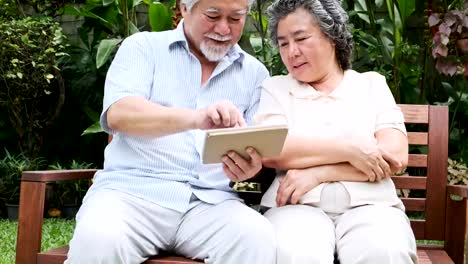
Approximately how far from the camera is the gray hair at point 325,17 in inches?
106

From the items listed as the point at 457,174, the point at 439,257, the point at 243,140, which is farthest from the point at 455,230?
the point at 457,174

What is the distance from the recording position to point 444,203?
2.82m

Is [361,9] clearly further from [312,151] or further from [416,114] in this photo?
[312,151]

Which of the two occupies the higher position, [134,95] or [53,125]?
[134,95]

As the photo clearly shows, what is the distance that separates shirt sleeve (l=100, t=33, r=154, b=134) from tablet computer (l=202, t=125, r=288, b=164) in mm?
436

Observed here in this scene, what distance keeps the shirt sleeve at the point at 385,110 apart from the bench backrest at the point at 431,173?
0.64ft

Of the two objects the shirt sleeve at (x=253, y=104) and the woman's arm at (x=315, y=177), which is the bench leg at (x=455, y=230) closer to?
the woman's arm at (x=315, y=177)

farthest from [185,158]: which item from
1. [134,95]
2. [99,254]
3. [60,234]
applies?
[60,234]

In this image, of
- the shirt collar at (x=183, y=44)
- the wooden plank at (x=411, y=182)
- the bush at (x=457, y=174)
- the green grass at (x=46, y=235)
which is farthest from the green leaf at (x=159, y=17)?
the wooden plank at (x=411, y=182)

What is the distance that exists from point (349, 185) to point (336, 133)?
0.66ft

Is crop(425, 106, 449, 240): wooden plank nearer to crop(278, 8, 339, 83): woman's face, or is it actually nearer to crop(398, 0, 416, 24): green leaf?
crop(278, 8, 339, 83): woman's face

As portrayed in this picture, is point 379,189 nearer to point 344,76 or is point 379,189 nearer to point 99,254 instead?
point 344,76

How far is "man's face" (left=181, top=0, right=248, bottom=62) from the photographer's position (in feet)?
8.71

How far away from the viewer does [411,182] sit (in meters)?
2.89
